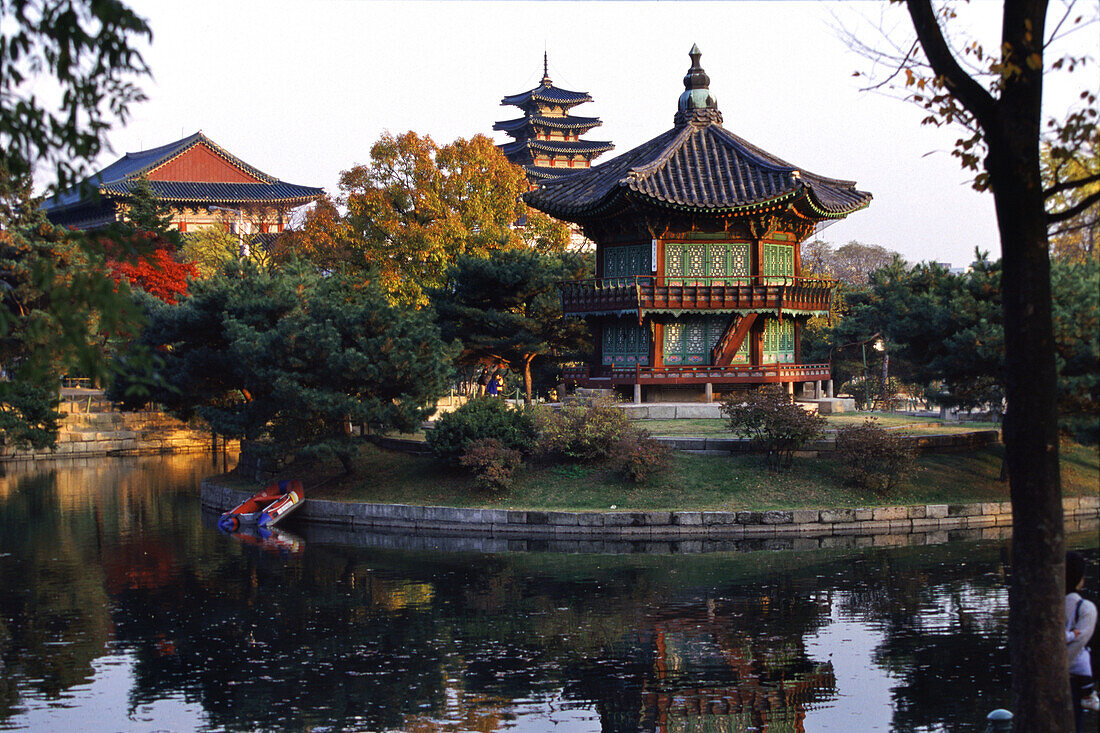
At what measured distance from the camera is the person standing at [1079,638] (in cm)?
977

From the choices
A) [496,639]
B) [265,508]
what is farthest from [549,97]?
[496,639]

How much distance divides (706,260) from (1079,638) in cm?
2749

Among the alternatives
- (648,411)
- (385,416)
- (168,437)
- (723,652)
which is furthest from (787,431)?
(168,437)

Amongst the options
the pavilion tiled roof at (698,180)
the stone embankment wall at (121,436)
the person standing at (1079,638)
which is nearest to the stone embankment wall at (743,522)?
the pavilion tiled roof at (698,180)

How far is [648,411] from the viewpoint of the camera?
34.0 metres

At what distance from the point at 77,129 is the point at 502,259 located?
31550mm

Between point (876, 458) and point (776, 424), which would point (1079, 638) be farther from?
point (776, 424)

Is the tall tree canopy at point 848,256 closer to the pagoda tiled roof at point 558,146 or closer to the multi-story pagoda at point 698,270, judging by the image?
the pagoda tiled roof at point 558,146

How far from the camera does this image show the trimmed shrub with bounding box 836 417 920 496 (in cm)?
2673

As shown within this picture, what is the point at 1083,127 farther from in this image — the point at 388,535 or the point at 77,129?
the point at 388,535

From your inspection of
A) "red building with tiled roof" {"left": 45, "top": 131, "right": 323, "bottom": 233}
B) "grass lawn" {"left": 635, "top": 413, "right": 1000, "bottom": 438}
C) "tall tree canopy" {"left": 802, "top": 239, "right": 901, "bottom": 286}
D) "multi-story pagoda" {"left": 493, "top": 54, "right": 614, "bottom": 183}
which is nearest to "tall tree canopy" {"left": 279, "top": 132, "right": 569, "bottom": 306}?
"grass lawn" {"left": 635, "top": 413, "right": 1000, "bottom": 438}

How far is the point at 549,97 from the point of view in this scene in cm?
9444

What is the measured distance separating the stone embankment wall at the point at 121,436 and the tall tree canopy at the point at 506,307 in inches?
789

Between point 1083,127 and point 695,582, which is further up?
point 1083,127
